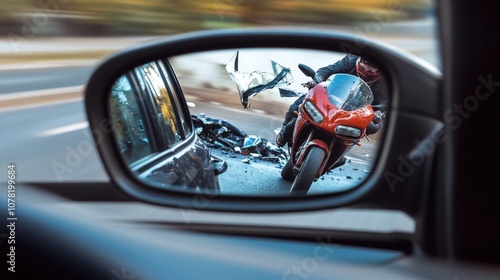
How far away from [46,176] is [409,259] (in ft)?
5.70

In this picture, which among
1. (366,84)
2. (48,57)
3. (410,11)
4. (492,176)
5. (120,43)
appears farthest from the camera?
(48,57)

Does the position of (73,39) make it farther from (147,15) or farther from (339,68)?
(339,68)

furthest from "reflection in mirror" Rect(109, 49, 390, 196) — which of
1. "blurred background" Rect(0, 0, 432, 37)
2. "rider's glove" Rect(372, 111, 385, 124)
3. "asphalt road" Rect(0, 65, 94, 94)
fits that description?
"asphalt road" Rect(0, 65, 94, 94)

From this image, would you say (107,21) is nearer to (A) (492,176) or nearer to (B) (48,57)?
(B) (48,57)

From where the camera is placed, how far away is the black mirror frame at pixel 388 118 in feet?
4.47

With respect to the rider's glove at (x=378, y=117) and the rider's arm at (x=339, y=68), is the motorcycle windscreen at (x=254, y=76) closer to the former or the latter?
the rider's arm at (x=339, y=68)

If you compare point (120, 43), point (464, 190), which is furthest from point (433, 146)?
point (120, 43)

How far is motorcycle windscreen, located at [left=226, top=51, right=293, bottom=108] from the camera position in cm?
152

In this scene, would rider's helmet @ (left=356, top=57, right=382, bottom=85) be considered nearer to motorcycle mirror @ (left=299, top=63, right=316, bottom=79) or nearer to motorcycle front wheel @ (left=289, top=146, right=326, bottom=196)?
motorcycle mirror @ (left=299, top=63, right=316, bottom=79)

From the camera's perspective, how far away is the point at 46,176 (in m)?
2.51

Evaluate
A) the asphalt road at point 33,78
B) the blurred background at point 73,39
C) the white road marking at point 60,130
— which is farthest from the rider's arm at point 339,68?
the asphalt road at point 33,78

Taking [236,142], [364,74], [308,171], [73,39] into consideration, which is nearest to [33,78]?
[73,39]


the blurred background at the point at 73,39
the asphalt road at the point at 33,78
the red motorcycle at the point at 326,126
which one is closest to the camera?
the red motorcycle at the point at 326,126

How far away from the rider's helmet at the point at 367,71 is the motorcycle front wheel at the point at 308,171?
239mm
